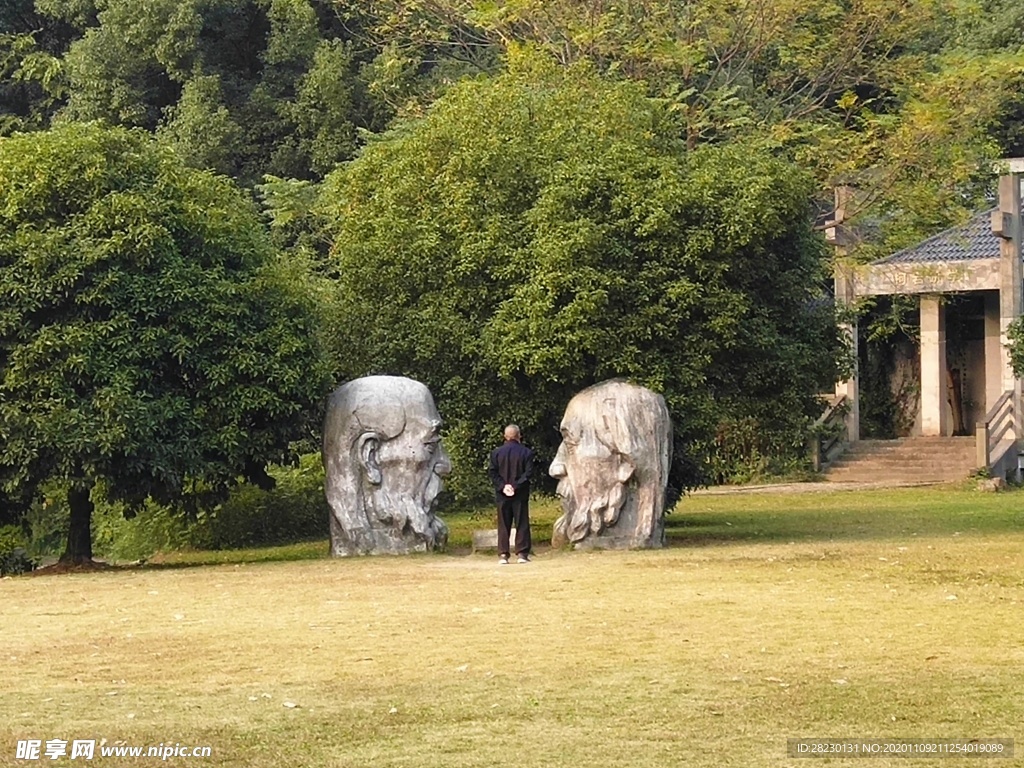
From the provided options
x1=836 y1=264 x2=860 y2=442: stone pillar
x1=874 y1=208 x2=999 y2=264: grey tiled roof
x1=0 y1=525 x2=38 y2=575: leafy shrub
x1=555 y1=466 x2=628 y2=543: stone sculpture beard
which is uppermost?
x1=874 y1=208 x2=999 y2=264: grey tiled roof

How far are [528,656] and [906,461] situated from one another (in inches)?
1053

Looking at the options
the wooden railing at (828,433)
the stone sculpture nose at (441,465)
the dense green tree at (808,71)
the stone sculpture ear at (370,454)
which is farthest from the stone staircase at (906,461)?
the stone sculpture ear at (370,454)

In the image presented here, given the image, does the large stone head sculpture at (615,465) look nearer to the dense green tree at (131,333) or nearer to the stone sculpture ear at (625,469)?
the stone sculpture ear at (625,469)

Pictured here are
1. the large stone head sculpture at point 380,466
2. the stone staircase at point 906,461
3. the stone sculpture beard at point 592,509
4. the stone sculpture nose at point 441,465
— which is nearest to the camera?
the stone sculpture beard at point 592,509

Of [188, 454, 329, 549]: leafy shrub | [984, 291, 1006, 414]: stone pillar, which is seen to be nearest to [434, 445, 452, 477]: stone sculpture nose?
[188, 454, 329, 549]: leafy shrub

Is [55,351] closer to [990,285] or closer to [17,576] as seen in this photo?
[17,576]

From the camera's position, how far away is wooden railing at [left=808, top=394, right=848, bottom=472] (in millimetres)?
37656

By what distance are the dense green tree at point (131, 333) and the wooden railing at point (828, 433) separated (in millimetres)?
18136

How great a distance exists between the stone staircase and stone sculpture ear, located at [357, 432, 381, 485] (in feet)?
56.4

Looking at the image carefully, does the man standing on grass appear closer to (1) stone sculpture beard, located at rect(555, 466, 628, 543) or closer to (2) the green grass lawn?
(2) the green grass lawn

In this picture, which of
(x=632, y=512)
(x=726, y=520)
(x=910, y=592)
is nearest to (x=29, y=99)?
(x=726, y=520)

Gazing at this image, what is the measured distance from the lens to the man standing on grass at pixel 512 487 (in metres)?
19.8

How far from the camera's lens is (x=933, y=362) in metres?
38.8

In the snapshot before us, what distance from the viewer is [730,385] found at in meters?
22.8
